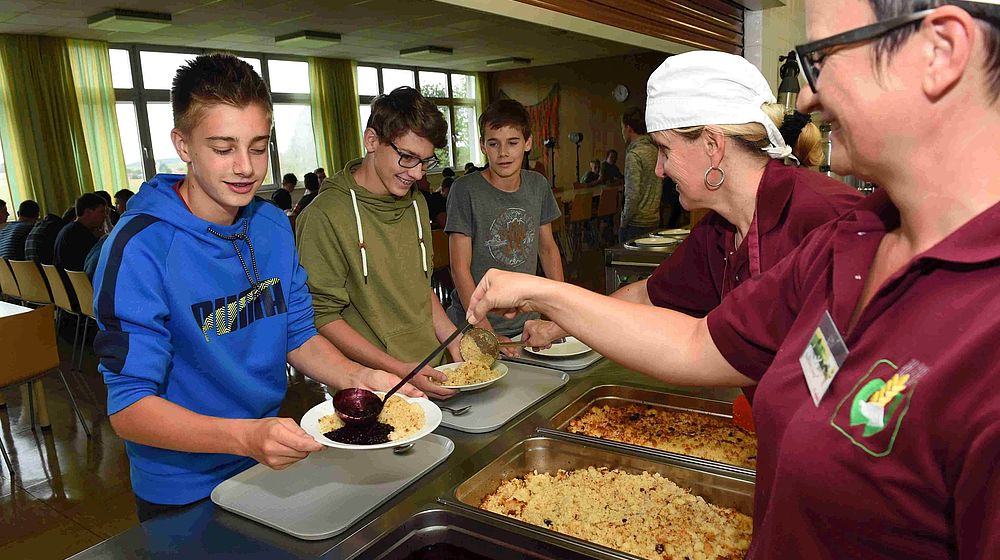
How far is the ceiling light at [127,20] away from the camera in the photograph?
662 centimetres

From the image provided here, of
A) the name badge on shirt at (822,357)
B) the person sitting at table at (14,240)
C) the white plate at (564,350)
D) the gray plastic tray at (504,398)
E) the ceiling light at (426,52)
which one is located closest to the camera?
the name badge on shirt at (822,357)

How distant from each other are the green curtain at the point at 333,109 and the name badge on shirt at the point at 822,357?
33.7 feet

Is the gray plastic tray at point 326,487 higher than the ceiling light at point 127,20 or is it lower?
lower

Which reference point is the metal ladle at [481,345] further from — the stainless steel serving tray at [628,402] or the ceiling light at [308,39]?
the ceiling light at [308,39]

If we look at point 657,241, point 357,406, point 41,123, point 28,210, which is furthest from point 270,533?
point 41,123

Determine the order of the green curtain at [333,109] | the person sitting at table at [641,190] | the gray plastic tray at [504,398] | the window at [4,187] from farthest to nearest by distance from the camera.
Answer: the green curtain at [333,109], the window at [4,187], the person sitting at table at [641,190], the gray plastic tray at [504,398]

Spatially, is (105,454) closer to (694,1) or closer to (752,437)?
(752,437)

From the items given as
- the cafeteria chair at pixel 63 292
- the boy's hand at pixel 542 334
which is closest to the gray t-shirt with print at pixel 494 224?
the boy's hand at pixel 542 334

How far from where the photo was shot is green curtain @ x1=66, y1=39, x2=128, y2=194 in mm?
7941

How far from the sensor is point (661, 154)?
58.4 inches

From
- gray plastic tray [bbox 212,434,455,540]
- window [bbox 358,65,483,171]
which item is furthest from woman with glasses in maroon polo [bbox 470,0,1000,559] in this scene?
window [bbox 358,65,483,171]

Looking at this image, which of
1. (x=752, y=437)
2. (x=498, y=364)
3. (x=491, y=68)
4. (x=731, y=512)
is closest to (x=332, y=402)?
(x=498, y=364)

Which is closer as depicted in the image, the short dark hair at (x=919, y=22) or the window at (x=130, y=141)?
the short dark hair at (x=919, y=22)

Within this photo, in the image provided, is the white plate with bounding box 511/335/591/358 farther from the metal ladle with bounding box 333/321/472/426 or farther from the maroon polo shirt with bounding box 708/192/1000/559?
the maroon polo shirt with bounding box 708/192/1000/559
